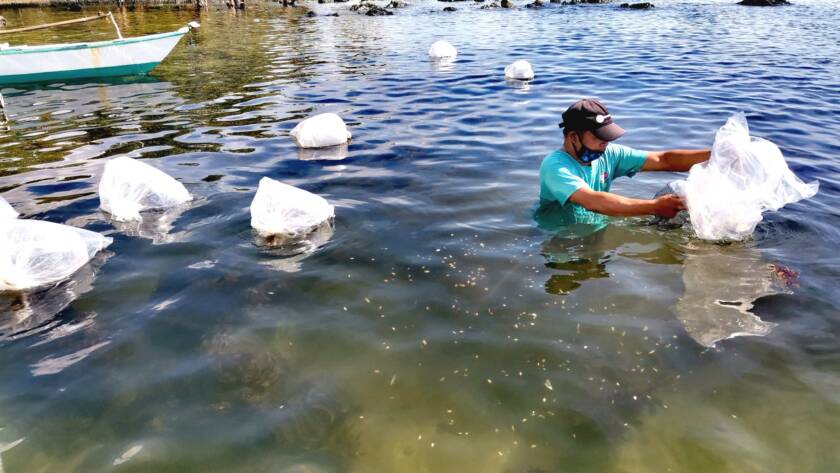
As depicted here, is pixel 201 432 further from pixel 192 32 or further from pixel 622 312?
pixel 192 32

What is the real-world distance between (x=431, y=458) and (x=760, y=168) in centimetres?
354

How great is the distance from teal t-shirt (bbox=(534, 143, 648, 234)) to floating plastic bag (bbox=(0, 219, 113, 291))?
164 inches

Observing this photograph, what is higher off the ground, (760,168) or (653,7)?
(653,7)

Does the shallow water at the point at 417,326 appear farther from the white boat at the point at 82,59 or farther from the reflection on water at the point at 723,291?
the white boat at the point at 82,59

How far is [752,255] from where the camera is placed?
165 inches

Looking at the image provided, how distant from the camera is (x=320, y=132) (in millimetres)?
7332

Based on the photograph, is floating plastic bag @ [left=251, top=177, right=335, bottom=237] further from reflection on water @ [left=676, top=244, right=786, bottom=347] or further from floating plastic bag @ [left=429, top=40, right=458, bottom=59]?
floating plastic bag @ [left=429, top=40, right=458, bottom=59]

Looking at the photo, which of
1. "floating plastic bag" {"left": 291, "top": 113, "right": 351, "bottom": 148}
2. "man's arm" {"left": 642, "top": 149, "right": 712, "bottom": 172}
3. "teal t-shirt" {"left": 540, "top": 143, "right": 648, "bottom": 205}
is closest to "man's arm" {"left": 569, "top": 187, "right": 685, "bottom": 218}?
"teal t-shirt" {"left": 540, "top": 143, "right": 648, "bottom": 205}

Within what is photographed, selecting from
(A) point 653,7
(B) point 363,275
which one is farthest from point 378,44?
(A) point 653,7

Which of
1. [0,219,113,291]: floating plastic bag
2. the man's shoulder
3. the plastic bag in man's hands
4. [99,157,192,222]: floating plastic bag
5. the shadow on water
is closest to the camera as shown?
the shadow on water

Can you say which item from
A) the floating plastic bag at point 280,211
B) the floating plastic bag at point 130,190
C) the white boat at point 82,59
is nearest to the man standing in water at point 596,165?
the floating plastic bag at point 280,211

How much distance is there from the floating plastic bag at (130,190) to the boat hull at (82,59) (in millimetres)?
9593

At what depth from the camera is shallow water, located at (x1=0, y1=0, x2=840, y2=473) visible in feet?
8.13

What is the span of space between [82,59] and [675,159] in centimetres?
1427
